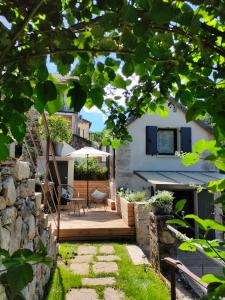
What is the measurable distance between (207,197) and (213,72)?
573 inches

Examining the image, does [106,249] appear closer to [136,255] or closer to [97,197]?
[136,255]

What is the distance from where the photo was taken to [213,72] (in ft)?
5.54

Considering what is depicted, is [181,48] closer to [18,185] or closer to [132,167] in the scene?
[18,185]

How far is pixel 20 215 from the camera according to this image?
450cm

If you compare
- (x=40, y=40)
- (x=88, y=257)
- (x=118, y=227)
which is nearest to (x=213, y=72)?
(x=40, y=40)

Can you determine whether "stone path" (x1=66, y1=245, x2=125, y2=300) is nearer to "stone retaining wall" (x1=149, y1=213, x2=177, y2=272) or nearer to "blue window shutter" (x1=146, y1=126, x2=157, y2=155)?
"stone retaining wall" (x1=149, y1=213, x2=177, y2=272)

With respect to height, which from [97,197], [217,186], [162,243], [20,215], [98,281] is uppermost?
[217,186]

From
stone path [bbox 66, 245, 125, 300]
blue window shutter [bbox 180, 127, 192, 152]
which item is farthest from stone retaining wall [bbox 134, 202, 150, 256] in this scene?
blue window shutter [bbox 180, 127, 192, 152]

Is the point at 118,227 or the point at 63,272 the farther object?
the point at 118,227

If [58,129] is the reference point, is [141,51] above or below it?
below

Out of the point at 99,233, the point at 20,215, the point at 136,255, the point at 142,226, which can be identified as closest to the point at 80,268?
the point at 136,255

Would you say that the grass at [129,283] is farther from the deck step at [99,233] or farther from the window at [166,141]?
the window at [166,141]

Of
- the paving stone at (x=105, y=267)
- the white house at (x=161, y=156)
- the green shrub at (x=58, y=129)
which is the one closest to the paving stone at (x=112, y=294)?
the paving stone at (x=105, y=267)

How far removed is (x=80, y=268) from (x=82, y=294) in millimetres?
1538
